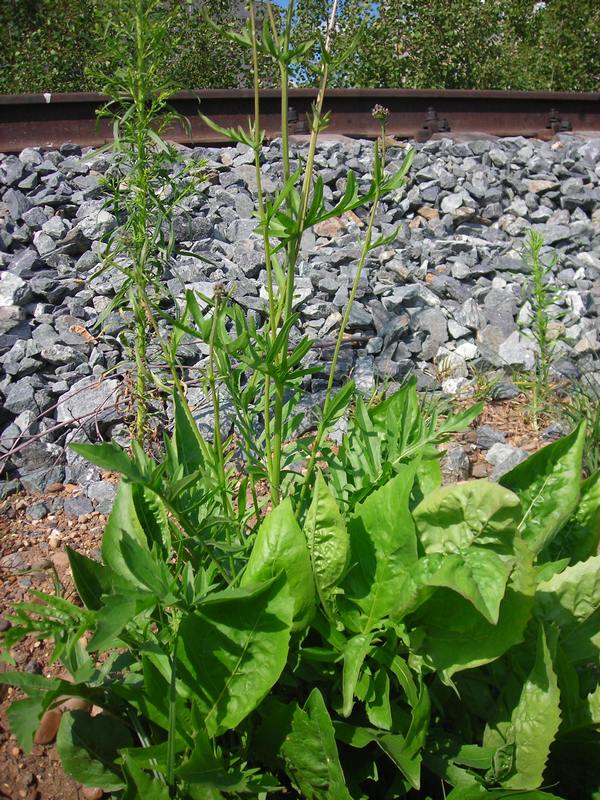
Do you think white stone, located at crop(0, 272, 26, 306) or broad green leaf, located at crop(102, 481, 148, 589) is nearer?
broad green leaf, located at crop(102, 481, 148, 589)

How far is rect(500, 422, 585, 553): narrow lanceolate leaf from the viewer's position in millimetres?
1796

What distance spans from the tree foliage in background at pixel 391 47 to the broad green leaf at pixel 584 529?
599 cm

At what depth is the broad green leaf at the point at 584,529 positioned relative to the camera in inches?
73.7

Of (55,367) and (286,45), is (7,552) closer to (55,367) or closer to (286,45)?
(55,367)

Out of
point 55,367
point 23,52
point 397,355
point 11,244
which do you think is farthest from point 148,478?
point 23,52

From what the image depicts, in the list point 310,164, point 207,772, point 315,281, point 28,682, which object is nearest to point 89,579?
point 28,682

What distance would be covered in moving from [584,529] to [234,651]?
35.6 inches

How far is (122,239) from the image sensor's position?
2643 millimetres

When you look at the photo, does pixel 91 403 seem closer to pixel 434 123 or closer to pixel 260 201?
pixel 260 201

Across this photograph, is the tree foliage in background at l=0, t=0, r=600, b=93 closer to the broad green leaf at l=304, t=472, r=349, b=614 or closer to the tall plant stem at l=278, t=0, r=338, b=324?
the tall plant stem at l=278, t=0, r=338, b=324

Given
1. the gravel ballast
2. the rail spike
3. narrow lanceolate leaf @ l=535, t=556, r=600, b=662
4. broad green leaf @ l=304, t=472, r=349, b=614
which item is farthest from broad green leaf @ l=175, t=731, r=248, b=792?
the rail spike

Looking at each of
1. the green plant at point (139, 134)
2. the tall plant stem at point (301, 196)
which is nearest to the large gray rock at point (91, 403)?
the green plant at point (139, 134)

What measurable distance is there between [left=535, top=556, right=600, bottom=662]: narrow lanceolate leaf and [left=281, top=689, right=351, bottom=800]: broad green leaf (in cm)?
55

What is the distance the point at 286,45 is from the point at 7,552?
6.38 feet
